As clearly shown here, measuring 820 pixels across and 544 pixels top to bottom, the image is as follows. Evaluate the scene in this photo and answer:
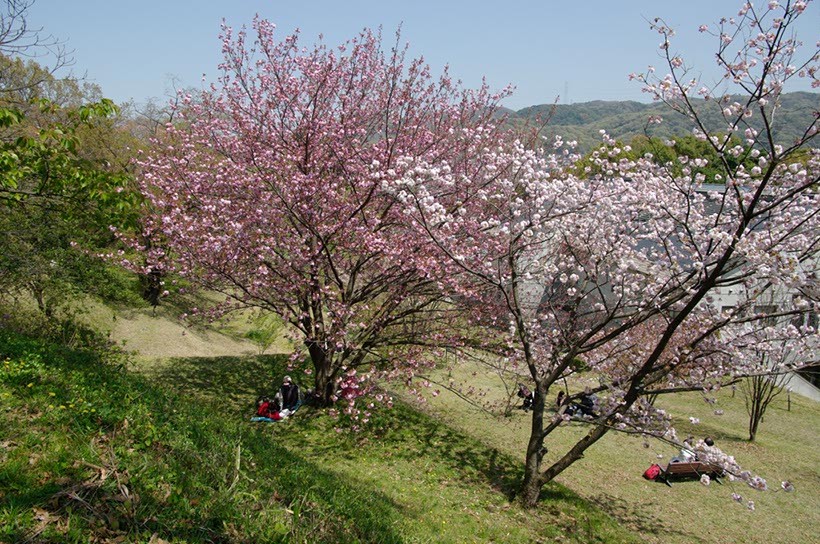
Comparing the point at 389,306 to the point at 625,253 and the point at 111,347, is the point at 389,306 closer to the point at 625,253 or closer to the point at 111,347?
the point at 625,253

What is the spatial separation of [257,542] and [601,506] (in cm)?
747

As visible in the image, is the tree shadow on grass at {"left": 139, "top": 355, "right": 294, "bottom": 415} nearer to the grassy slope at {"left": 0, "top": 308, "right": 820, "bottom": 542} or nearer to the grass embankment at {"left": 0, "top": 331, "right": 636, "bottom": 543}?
the grassy slope at {"left": 0, "top": 308, "right": 820, "bottom": 542}

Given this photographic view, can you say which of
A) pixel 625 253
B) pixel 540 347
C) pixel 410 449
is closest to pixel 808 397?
pixel 540 347

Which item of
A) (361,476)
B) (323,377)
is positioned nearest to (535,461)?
(361,476)

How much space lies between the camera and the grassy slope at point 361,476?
362 centimetres

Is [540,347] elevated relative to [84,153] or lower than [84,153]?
lower

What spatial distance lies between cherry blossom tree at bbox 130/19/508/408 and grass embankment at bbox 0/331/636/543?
2.71m

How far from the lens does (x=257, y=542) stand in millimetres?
3584

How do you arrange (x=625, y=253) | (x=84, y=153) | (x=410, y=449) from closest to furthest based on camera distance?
(x=625, y=253)
(x=410, y=449)
(x=84, y=153)

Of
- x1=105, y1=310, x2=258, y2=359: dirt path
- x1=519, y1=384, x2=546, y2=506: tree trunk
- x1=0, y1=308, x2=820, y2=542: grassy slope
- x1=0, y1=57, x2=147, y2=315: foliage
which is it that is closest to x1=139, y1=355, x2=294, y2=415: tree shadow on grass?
x1=0, y1=308, x2=820, y2=542: grassy slope

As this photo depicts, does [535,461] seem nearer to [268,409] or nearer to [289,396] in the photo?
[289,396]

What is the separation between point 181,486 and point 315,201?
6.10 m

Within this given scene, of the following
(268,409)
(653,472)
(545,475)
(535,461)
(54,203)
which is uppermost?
(54,203)

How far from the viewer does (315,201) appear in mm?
9086
